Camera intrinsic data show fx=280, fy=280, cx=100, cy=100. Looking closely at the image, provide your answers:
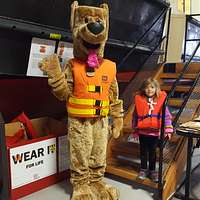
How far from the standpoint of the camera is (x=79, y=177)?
2.14 metres

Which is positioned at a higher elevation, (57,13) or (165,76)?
(57,13)

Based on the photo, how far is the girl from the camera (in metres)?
2.32

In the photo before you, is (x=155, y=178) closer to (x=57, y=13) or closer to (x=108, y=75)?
(x=108, y=75)

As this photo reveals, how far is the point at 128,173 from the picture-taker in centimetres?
242

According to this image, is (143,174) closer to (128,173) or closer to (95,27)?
(128,173)

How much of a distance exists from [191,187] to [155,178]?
403 mm

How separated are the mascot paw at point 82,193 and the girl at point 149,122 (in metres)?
0.47

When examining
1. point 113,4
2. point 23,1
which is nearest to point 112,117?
point 23,1

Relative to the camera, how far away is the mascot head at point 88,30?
6.39 feet

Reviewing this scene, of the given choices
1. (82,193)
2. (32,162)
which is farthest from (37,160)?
(82,193)

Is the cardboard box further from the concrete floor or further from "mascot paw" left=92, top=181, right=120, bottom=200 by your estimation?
"mascot paw" left=92, top=181, right=120, bottom=200

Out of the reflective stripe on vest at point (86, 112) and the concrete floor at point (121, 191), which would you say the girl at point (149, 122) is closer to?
the concrete floor at point (121, 191)

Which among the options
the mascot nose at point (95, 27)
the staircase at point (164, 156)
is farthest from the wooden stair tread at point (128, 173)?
the mascot nose at point (95, 27)

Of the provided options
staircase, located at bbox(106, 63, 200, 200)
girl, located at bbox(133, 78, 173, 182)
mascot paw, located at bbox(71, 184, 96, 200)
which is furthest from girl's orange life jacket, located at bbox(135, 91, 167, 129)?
mascot paw, located at bbox(71, 184, 96, 200)
